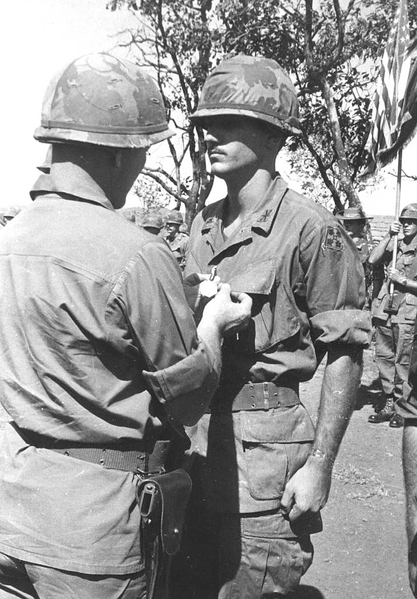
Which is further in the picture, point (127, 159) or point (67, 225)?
point (127, 159)

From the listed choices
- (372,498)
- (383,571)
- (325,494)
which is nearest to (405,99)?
(372,498)

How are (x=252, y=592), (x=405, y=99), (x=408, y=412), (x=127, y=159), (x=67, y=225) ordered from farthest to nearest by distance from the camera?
1. (x=405, y=99)
2. (x=408, y=412)
3. (x=252, y=592)
4. (x=127, y=159)
5. (x=67, y=225)

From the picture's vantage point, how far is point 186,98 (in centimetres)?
1695

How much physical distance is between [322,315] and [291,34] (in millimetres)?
13741

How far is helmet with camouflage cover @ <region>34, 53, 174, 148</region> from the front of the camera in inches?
82.1

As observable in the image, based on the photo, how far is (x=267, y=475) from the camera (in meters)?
2.63

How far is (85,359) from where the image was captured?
1.98 metres

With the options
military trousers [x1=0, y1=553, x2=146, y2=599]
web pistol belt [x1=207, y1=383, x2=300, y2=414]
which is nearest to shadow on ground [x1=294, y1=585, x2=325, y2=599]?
web pistol belt [x1=207, y1=383, x2=300, y2=414]

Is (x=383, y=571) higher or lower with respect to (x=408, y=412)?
lower

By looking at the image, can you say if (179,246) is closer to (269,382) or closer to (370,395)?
(370,395)

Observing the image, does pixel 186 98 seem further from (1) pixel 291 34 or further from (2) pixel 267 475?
(2) pixel 267 475

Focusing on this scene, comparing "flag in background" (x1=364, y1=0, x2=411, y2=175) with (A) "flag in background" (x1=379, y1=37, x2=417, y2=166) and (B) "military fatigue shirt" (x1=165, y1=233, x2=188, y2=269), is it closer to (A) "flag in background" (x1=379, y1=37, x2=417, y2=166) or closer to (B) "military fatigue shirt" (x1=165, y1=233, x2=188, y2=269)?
(A) "flag in background" (x1=379, y1=37, x2=417, y2=166)

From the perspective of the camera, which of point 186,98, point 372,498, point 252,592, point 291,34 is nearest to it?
point 252,592

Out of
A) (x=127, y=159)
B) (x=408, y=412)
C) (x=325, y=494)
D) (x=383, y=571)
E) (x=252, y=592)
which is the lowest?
(x=383, y=571)
